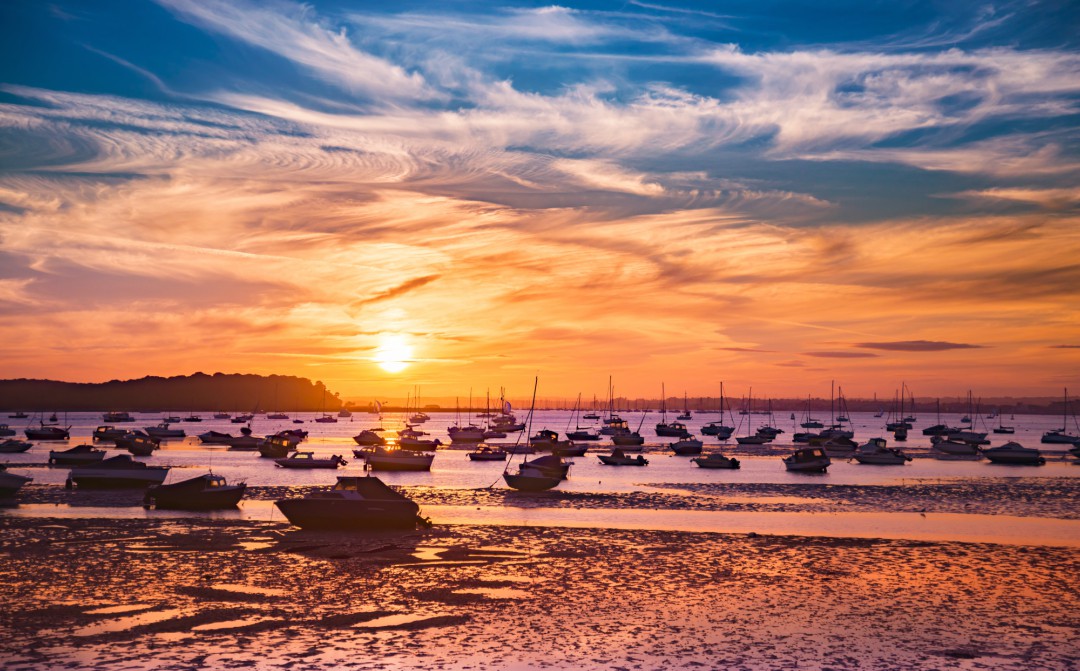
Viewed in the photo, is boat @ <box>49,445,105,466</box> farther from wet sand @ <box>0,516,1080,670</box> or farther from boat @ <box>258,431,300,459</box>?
wet sand @ <box>0,516,1080,670</box>

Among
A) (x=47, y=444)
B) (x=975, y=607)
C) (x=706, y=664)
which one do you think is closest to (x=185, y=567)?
(x=706, y=664)

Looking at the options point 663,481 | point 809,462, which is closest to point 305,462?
point 663,481

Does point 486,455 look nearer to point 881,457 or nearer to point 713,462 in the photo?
point 713,462

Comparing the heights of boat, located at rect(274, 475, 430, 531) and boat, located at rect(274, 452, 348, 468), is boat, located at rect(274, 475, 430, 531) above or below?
above

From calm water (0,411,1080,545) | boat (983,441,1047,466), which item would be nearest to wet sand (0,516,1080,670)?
calm water (0,411,1080,545)

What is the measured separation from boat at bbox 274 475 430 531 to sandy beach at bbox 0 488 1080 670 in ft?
3.97

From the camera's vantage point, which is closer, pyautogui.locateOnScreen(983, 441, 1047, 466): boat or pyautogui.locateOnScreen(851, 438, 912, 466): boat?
pyautogui.locateOnScreen(851, 438, 912, 466): boat

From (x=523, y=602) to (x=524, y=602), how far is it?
0.03m

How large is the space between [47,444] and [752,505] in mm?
112996

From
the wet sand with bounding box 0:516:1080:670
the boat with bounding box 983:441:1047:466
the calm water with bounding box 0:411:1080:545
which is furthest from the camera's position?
the boat with bounding box 983:441:1047:466

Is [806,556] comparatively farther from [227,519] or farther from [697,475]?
[697,475]

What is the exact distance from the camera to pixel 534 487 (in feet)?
191

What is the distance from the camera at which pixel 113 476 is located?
180 feet

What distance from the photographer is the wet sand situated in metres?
18.3
